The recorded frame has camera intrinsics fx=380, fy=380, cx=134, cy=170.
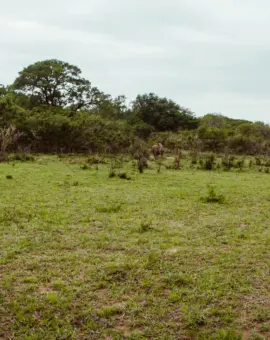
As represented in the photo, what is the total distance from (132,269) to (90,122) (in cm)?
2226

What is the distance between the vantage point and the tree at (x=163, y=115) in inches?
1515

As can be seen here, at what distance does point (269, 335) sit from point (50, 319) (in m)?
1.88

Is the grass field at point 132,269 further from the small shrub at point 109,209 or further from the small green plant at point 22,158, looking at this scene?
the small green plant at point 22,158

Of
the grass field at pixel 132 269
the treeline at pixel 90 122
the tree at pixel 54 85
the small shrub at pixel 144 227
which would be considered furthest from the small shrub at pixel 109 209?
the tree at pixel 54 85

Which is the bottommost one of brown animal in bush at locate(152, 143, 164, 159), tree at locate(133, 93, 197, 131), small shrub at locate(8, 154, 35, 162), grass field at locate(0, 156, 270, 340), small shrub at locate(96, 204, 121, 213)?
grass field at locate(0, 156, 270, 340)

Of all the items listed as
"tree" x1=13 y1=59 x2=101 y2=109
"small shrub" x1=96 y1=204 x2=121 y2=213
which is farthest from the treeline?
"small shrub" x1=96 y1=204 x2=121 y2=213

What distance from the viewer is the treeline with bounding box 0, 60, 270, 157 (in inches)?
954

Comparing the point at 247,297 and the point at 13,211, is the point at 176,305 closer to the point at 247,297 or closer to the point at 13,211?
the point at 247,297

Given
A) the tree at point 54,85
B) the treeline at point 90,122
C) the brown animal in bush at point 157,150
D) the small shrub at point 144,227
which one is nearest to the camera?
the small shrub at point 144,227

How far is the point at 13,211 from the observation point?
6.97 metres

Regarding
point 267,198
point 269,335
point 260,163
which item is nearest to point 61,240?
point 269,335

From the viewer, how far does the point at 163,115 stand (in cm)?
3844

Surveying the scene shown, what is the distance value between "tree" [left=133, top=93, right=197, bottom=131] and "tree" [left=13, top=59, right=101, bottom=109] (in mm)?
5439

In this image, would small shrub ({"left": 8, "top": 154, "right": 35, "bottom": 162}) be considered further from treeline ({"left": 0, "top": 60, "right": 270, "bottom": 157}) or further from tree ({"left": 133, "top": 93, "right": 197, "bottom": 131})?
tree ({"left": 133, "top": 93, "right": 197, "bottom": 131})
